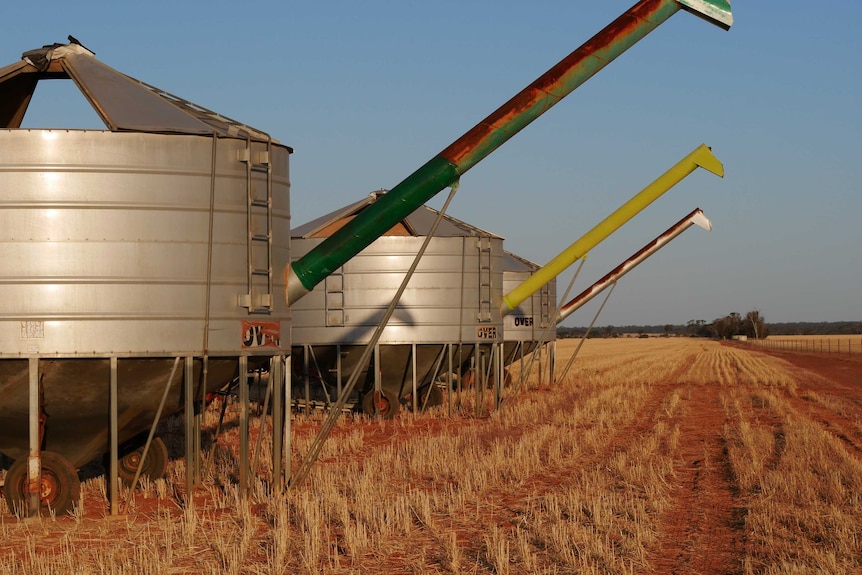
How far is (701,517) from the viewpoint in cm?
1452

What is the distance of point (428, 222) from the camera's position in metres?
32.7

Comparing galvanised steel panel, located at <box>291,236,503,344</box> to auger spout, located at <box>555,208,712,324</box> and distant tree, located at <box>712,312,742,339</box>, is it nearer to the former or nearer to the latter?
auger spout, located at <box>555,208,712,324</box>

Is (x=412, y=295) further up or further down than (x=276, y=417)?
further up

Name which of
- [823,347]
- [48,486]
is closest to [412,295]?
[48,486]

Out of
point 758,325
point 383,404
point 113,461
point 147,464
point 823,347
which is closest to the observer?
point 113,461

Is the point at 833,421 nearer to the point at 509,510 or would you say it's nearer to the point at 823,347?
the point at 509,510

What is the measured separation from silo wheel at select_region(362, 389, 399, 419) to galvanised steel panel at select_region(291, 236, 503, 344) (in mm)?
1634

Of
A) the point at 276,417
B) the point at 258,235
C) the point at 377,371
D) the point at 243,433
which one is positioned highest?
the point at 258,235

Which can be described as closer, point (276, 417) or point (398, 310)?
point (276, 417)

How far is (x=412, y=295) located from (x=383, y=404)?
308cm

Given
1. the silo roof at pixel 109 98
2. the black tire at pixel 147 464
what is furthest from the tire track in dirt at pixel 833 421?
the silo roof at pixel 109 98

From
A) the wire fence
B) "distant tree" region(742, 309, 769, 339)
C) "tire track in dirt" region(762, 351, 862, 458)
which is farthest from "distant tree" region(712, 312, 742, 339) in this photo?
"tire track in dirt" region(762, 351, 862, 458)

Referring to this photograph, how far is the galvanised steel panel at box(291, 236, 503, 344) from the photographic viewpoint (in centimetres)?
2966

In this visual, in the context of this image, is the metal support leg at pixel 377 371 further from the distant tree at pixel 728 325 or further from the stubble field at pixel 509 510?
the distant tree at pixel 728 325
